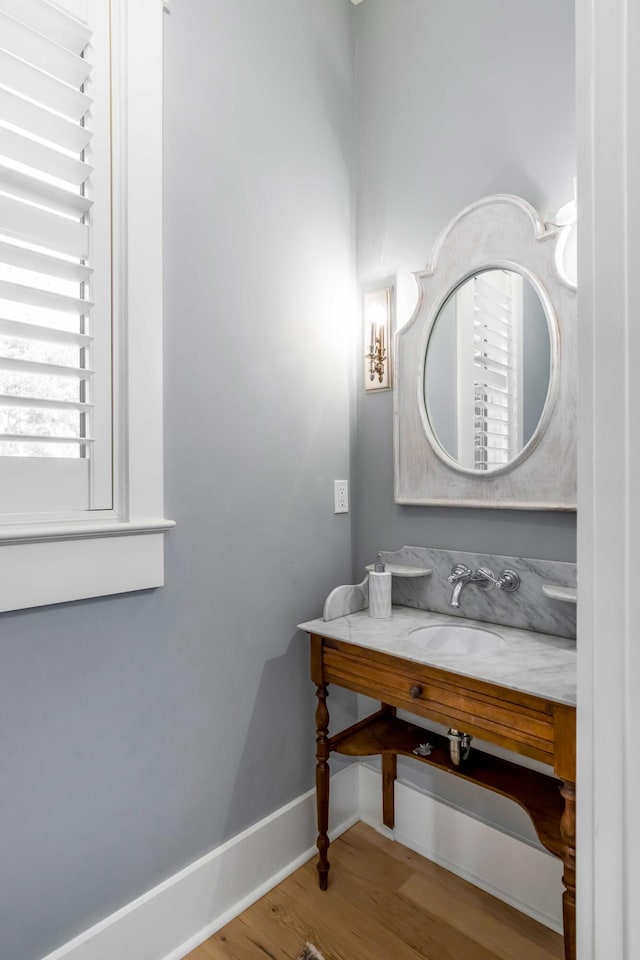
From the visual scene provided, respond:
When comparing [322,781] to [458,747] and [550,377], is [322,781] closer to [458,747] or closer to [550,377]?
[458,747]

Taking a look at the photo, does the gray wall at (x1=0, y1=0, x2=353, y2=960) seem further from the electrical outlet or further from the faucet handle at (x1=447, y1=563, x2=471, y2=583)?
the faucet handle at (x1=447, y1=563, x2=471, y2=583)

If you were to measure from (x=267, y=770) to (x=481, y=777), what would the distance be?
62 centimetres

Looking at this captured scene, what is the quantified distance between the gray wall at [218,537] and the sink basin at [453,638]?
0.38m

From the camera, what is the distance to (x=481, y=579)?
61.2 inches

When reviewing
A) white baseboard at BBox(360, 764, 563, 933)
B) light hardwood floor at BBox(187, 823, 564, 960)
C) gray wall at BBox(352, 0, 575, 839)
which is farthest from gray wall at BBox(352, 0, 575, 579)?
light hardwood floor at BBox(187, 823, 564, 960)

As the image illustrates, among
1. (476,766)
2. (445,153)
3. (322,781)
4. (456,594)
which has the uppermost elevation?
(445,153)

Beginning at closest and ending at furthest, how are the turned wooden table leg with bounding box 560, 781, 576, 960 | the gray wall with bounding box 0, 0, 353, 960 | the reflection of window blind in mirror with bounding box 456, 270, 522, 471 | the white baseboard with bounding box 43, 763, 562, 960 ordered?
the turned wooden table leg with bounding box 560, 781, 576, 960 < the gray wall with bounding box 0, 0, 353, 960 < the white baseboard with bounding box 43, 763, 562, 960 < the reflection of window blind in mirror with bounding box 456, 270, 522, 471

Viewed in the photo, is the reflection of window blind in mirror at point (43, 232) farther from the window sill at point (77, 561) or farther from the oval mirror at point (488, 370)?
the oval mirror at point (488, 370)

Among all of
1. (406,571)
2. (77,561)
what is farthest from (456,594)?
(77,561)

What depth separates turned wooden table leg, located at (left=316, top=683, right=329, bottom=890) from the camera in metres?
1.55

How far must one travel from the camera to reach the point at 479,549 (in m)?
1.60

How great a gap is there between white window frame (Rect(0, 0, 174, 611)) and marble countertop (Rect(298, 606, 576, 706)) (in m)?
0.56

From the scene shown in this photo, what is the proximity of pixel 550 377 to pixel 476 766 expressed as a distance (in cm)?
107

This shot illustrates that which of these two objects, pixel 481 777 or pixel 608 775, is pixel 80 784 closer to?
pixel 481 777
